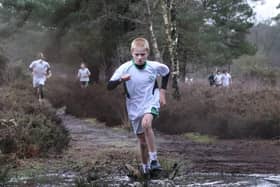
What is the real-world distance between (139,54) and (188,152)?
4590 mm

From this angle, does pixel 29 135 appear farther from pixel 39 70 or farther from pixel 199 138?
pixel 39 70

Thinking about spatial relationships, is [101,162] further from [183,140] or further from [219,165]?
[183,140]

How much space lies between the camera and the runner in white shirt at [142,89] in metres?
7.89

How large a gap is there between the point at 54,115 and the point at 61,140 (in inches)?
72.0

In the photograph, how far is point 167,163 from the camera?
8867 millimetres

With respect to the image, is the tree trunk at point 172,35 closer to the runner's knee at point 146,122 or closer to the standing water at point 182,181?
the standing water at point 182,181

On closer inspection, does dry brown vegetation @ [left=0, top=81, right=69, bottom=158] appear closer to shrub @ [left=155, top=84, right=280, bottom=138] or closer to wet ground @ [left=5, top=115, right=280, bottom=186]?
wet ground @ [left=5, top=115, right=280, bottom=186]

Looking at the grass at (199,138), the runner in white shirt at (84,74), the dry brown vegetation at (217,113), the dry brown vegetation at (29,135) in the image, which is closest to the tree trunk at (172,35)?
the dry brown vegetation at (217,113)

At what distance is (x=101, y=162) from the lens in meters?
9.69

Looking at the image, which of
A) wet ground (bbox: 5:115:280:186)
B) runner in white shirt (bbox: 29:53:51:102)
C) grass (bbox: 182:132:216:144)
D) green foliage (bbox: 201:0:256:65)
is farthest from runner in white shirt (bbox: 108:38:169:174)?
green foliage (bbox: 201:0:256:65)

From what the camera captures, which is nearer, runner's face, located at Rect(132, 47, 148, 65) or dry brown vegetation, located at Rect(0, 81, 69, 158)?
runner's face, located at Rect(132, 47, 148, 65)

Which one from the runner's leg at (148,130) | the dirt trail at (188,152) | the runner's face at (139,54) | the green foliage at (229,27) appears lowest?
the dirt trail at (188,152)

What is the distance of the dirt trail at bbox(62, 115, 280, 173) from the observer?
9.66m

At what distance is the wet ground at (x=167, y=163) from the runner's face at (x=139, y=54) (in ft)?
5.10
